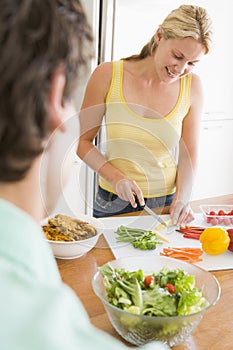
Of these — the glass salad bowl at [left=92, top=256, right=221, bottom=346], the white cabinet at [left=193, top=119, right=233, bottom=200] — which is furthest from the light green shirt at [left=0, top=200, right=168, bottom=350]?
the white cabinet at [left=193, top=119, right=233, bottom=200]

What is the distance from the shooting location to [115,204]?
169 centimetres

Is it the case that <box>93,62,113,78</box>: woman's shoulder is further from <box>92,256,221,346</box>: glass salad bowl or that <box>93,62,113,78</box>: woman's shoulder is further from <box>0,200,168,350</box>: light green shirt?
<box>0,200,168,350</box>: light green shirt

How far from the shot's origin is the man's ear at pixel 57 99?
56cm

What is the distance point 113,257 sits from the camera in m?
1.33

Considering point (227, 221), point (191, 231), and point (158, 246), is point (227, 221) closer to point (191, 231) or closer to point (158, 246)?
point (191, 231)

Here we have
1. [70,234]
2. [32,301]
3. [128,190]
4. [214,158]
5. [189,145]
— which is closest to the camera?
[32,301]

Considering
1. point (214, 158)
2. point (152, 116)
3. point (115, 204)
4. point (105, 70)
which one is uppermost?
point (105, 70)

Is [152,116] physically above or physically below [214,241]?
above

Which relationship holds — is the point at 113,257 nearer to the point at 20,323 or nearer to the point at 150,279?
the point at 150,279

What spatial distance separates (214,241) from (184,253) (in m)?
0.09

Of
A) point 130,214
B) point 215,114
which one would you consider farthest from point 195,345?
point 215,114

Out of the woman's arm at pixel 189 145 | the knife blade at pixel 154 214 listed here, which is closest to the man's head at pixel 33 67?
the knife blade at pixel 154 214

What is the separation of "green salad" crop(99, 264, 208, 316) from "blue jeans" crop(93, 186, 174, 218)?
0.57 m

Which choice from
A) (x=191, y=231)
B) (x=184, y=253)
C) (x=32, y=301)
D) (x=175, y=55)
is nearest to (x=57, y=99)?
(x=32, y=301)
